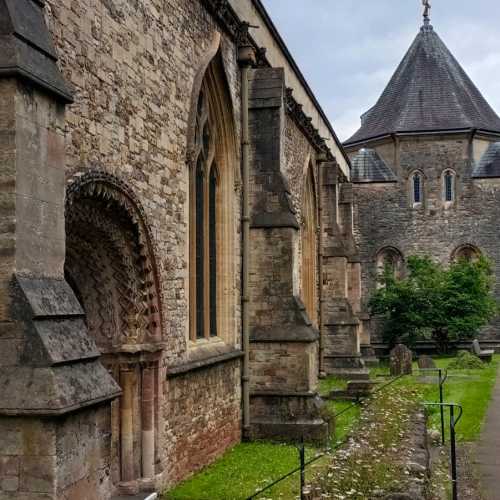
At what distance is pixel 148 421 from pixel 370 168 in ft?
91.5

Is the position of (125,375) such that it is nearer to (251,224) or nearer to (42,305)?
(42,305)

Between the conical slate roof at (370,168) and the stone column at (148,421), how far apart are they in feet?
89.7

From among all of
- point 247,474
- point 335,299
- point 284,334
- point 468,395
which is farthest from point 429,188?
point 247,474

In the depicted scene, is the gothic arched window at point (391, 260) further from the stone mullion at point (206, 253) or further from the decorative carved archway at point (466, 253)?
the stone mullion at point (206, 253)

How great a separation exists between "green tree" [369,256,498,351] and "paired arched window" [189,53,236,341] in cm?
1952

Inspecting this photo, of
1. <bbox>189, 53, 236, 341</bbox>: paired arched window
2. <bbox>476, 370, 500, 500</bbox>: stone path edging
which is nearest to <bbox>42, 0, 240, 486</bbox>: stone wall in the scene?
<bbox>189, 53, 236, 341</bbox>: paired arched window

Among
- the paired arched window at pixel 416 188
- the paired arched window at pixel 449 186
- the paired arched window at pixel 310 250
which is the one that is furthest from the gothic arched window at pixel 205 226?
the paired arched window at pixel 449 186

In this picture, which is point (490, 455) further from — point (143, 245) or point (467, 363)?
point (467, 363)

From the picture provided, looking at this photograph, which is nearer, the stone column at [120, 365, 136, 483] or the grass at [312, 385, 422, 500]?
the stone column at [120, 365, 136, 483]

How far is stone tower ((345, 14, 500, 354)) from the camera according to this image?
34.5 m

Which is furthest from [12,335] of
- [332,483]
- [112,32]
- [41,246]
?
[332,483]

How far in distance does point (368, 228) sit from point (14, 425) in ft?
101

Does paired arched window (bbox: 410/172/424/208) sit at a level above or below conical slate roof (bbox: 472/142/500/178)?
below

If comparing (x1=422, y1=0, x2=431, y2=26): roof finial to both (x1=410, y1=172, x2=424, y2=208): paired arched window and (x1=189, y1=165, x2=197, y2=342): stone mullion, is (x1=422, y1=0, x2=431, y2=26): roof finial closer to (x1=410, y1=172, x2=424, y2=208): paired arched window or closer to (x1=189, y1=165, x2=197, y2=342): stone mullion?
(x1=410, y1=172, x2=424, y2=208): paired arched window
